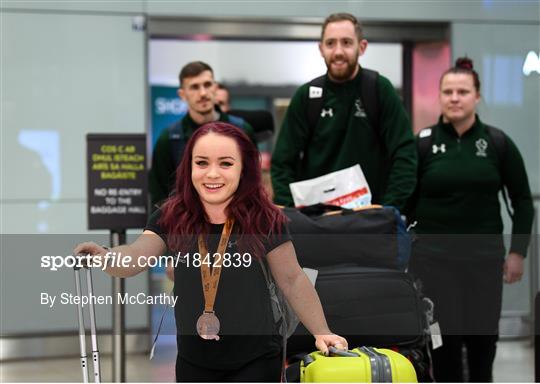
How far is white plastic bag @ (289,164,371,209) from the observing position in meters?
4.73

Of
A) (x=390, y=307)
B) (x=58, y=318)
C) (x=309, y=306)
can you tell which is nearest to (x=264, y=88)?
(x=58, y=318)

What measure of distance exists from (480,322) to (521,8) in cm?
322

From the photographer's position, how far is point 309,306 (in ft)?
11.3

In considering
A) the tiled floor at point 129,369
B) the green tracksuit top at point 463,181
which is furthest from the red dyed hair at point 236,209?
the tiled floor at point 129,369

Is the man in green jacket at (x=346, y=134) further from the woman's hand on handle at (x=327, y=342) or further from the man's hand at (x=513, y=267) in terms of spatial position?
the woman's hand on handle at (x=327, y=342)

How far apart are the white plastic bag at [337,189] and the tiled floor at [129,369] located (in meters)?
1.68

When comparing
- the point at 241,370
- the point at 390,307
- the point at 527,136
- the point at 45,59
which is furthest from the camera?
the point at 527,136

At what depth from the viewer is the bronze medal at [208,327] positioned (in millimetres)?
3375

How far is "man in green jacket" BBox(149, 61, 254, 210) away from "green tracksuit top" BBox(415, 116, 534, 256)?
3.28 feet

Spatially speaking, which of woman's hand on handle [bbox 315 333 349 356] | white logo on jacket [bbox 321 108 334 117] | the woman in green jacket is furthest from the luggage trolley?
the woman in green jacket

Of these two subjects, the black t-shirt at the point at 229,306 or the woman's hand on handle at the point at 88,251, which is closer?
the woman's hand on handle at the point at 88,251

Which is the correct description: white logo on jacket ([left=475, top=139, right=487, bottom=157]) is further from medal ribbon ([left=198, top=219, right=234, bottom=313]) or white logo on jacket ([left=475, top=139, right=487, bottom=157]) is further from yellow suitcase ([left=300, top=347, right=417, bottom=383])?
medal ribbon ([left=198, top=219, right=234, bottom=313])

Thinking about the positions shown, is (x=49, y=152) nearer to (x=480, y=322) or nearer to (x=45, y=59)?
(x=45, y=59)

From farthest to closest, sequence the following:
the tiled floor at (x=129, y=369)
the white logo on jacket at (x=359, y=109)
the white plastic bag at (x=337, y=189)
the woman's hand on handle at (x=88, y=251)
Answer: the tiled floor at (x=129, y=369) → the white logo on jacket at (x=359, y=109) → the white plastic bag at (x=337, y=189) → the woman's hand on handle at (x=88, y=251)
